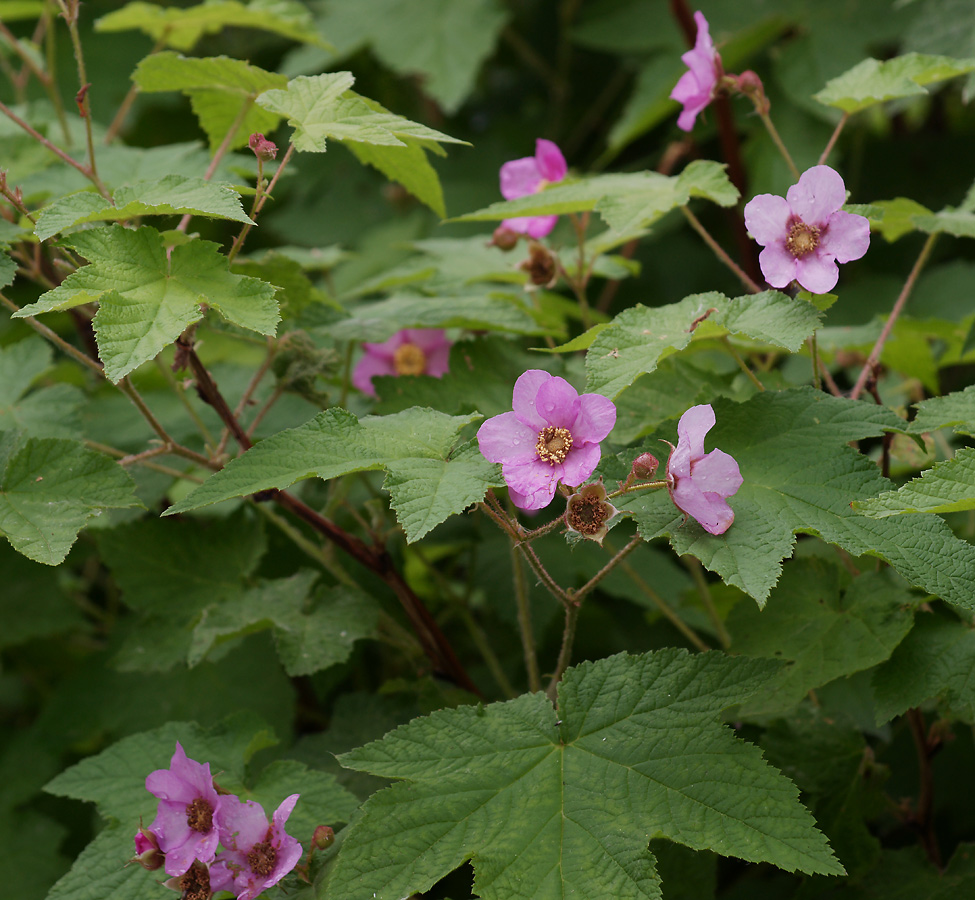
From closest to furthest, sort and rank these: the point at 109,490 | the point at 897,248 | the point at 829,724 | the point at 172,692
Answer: the point at 109,490 < the point at 829,724 < the point at 172,692 < the point at 897,248

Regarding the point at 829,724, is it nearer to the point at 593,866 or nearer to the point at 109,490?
the point at 593,866

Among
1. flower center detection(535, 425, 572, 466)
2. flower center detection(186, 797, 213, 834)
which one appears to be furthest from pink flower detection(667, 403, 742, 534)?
flower center detection(186, 797, 213, 834)

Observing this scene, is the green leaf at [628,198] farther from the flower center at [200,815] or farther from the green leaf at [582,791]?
the flower center at [200,815]

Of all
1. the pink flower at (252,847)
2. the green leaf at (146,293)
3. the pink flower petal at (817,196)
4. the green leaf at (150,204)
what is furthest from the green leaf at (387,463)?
the pink flower petal at (817,196)

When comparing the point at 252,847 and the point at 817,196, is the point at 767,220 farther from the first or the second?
the point at 252,847

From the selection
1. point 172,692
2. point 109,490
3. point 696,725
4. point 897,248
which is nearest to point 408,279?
point 109,490

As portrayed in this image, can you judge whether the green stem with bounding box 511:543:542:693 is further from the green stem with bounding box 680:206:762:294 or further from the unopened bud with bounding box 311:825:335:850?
the green stem with bounding box 680:206:762:294

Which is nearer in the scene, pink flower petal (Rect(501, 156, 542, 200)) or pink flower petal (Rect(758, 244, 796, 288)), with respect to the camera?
pink flower petal (Rect(758, 244, 796, 288))
